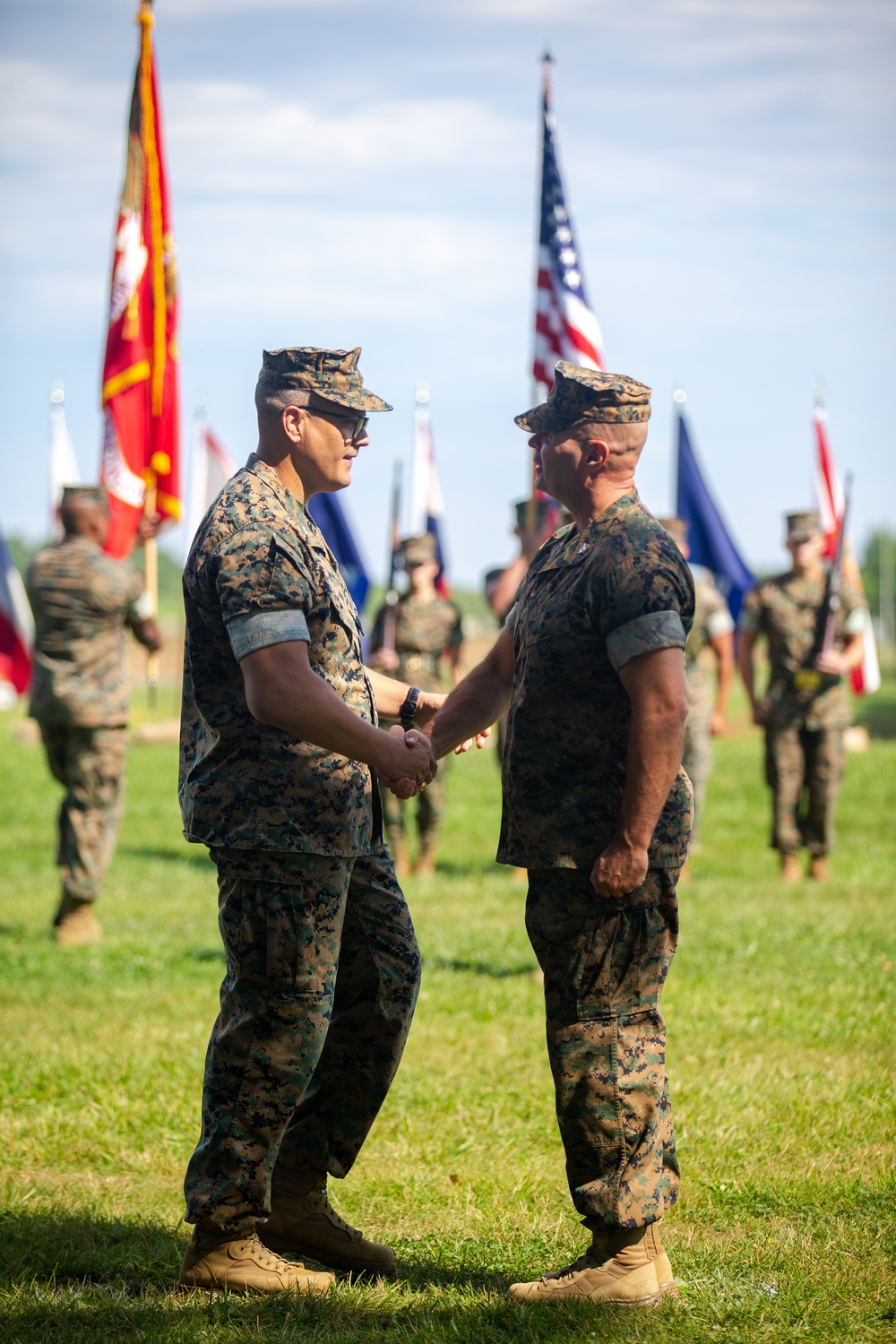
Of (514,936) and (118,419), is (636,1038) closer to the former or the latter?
(514,936)

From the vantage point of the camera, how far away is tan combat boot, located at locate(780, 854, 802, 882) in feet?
35.8

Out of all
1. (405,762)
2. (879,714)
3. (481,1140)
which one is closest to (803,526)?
(481,1140)

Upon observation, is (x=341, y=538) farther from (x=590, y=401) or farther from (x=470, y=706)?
(x=590, y=401)

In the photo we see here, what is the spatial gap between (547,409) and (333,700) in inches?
39.9

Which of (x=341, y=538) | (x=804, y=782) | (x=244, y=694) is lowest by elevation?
(x=804, y=782)

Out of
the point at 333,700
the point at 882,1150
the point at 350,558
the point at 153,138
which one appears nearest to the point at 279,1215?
the point at 333,700

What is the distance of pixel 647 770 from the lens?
356cm

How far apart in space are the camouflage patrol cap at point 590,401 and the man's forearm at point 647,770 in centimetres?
83

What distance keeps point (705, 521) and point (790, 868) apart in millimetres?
5937

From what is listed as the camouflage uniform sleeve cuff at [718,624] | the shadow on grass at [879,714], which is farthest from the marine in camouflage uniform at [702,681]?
the shadow on grass at [879,714]

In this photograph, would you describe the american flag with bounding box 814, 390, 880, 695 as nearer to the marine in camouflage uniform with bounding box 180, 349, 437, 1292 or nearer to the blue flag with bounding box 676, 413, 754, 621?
the blue flag with bounding box 676, 413, 754, 621

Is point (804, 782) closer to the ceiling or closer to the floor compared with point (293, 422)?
closer to the floor

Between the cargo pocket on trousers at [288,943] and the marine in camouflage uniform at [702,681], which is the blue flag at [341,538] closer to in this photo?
the marine in camouflage uniform at [702,681]

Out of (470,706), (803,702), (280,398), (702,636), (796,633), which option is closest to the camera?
(280,398)
